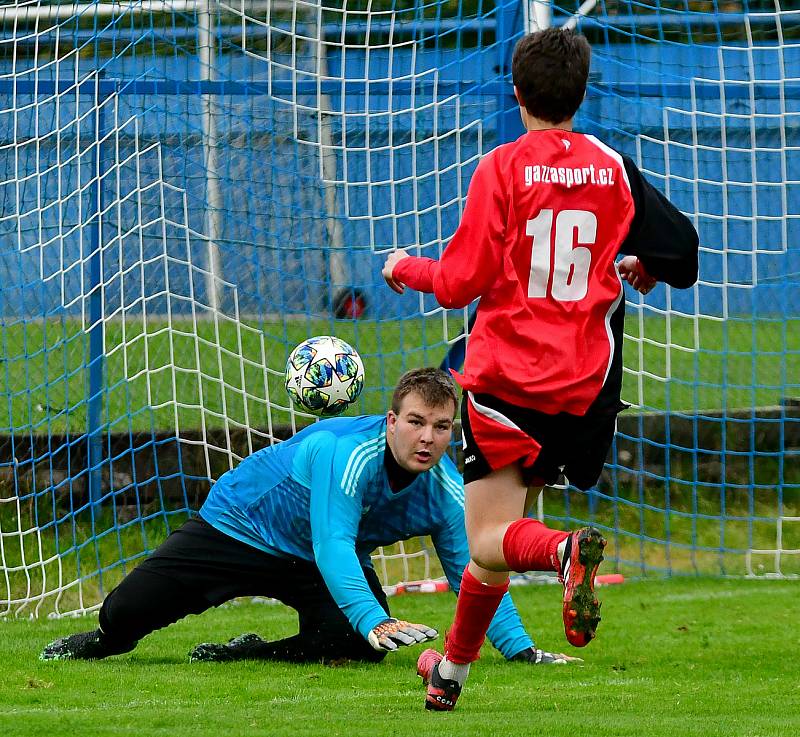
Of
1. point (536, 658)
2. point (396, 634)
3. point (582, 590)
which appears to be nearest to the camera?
point (582, 590)

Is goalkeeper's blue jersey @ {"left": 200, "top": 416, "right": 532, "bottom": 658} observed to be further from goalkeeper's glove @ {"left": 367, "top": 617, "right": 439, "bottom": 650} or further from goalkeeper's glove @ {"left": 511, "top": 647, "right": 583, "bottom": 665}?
goalkeeper's glove @ {"left": 367, "top": 617, "right": 439, "bottom": 650}

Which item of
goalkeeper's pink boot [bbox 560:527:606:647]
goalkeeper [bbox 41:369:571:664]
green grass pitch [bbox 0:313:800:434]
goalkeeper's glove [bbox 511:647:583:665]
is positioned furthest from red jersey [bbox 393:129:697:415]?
green grass pitch [bbox 0:313:800:434]

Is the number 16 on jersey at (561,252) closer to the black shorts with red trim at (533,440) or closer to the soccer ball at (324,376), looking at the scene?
the black shorts with red trim at (533,440)

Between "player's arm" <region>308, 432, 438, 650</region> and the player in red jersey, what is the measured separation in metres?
0.93

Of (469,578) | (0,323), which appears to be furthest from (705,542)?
(469,578)

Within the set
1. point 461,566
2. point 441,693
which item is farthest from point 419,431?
point 441,693

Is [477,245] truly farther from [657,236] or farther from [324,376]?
[324,376]

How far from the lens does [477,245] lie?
3826 mm

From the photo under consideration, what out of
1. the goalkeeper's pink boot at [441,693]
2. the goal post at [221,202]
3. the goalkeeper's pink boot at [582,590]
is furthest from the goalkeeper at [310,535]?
the goal post at [221,202]

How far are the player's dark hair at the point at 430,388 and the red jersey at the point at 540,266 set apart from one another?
3.20 ft

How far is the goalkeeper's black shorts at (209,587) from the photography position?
18.1ft

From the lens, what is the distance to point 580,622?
351 cm

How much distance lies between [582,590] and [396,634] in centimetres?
111

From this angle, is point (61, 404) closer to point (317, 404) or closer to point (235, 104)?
point (235, 104)
